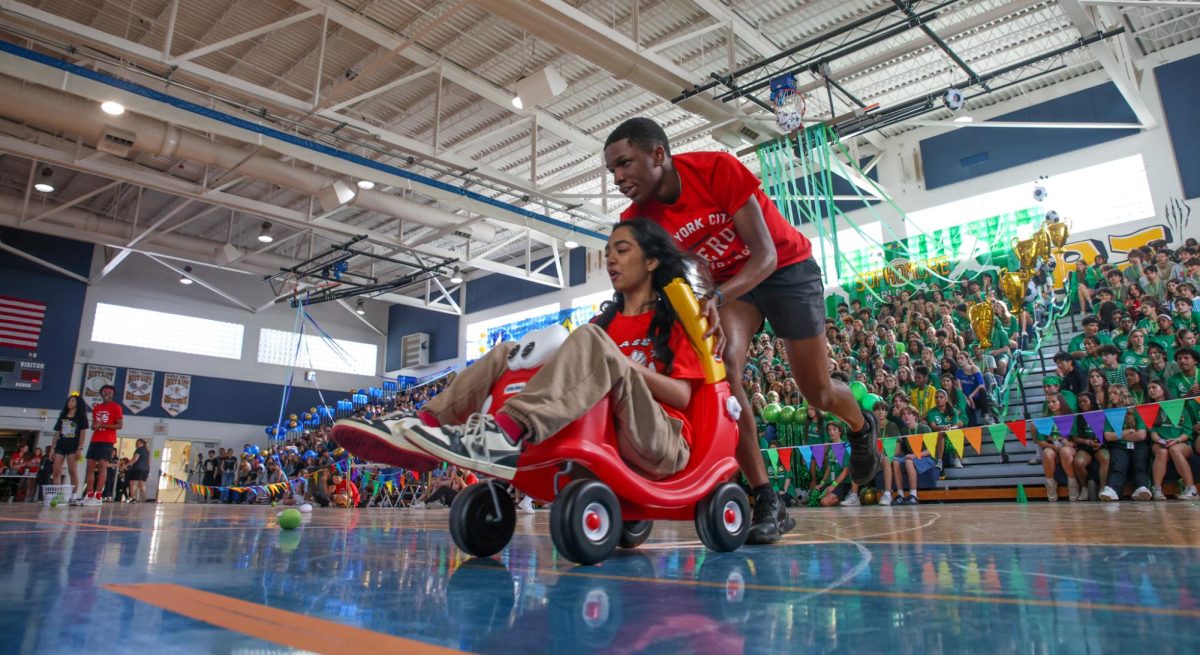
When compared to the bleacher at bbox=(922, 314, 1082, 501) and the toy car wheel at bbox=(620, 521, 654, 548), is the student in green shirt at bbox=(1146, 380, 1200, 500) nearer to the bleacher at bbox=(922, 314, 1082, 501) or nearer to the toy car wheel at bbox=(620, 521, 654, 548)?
the bleacher at bbox=(922, 314, 1082, 501)

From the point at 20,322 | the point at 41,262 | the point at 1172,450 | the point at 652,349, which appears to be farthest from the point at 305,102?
the point at 20,322

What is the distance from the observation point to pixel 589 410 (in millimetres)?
1414

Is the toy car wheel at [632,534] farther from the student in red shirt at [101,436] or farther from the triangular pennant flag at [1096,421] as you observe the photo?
the student in red shirt at [101,436]

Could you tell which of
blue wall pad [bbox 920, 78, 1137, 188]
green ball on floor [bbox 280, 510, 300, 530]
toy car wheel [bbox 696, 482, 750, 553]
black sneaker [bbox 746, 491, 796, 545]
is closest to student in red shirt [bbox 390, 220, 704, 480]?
toy car wheel [bbox 696, 482, 750, 553]

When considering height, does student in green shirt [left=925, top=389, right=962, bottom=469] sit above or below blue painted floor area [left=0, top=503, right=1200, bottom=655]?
above

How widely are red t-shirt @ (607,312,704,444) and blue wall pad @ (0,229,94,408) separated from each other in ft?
59.2

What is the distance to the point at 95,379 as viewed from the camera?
1584 centimetres

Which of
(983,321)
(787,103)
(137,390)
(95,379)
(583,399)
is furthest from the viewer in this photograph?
(137,390)

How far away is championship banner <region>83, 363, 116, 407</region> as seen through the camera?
51.4 feet

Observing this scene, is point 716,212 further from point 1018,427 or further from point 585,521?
point 1018,427

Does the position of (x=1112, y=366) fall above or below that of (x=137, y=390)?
below

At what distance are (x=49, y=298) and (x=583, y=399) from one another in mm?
18783

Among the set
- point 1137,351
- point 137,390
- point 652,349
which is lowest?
point 652,349

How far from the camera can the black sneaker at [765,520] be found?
6.39 ft
